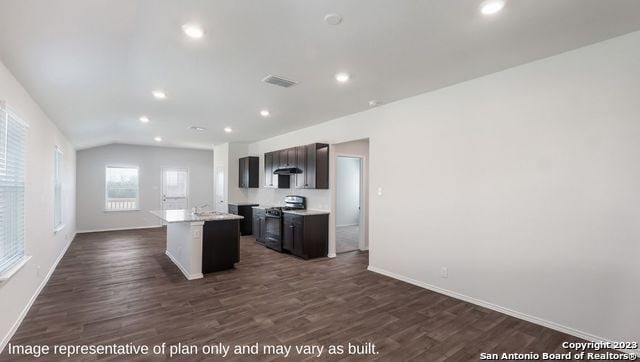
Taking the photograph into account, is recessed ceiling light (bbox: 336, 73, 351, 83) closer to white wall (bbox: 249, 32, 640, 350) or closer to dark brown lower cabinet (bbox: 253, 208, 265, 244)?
white wall (bbox: 249, 32, 640, 350)

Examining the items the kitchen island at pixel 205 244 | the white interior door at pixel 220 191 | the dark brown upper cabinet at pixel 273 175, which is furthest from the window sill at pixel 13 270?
the white interior door at pixel 220 191

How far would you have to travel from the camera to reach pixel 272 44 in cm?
265

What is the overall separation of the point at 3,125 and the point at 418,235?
470 cm

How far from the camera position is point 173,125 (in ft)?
20.6

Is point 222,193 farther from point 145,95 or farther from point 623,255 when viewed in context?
point 623,255

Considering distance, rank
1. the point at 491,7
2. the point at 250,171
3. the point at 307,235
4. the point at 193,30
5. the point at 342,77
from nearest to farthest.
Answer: the point at 491,7
the point at 193,30
the point at 342,77
the point at 307,235
the point at 250,171

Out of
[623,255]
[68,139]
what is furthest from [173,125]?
[623,255]

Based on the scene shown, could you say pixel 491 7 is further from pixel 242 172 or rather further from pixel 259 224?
pixel 242 172

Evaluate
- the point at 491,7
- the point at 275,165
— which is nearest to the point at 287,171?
the point at 275,165

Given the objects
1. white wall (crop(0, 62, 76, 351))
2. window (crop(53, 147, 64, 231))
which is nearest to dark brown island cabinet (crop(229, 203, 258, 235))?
window (crop(53, 147, 64, 231))

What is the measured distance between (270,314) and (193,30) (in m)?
2.89

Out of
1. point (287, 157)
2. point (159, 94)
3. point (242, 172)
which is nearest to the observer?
point (159, 94)

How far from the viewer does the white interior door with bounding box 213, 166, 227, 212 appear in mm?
9266

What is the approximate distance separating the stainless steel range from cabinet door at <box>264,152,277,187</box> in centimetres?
87
